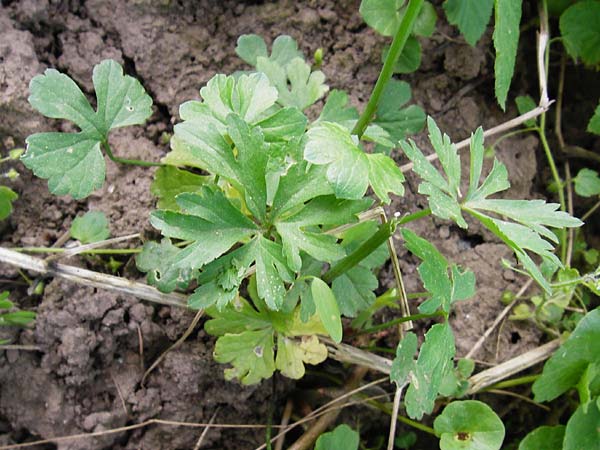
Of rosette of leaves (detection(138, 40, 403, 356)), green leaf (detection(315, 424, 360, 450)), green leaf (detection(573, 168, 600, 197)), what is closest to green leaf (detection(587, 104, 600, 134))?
green leaf (detection(573, 168, 600, 197))

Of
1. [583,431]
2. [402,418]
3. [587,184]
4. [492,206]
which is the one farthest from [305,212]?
[587,184]

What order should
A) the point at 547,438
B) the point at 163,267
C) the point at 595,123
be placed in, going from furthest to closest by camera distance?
the point at 595,123, the point at 547,438, the point at 163,267

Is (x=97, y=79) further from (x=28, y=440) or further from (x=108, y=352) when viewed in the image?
(x=28, y=440)

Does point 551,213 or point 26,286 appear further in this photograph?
point 26,286

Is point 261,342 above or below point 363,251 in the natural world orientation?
below

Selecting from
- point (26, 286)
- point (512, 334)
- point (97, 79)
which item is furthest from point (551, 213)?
point (26, 286)

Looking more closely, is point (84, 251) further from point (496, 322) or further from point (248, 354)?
point (496, 322)

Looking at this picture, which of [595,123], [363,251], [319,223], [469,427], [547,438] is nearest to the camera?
[319,223]

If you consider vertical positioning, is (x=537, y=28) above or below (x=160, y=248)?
above
